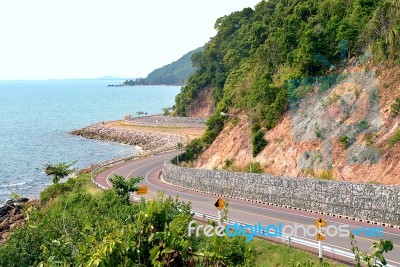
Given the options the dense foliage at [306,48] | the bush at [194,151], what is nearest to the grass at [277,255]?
the dense foliage at [306,48]

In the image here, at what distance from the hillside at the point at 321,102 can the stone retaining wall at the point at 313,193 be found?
2.56 m

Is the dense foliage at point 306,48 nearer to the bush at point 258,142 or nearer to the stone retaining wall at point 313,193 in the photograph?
the bush at point 258,142

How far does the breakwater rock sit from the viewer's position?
82.2 meters

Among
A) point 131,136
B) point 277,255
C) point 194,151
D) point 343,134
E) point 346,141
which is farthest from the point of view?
point 131,136

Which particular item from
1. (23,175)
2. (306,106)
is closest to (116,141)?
(23,175)

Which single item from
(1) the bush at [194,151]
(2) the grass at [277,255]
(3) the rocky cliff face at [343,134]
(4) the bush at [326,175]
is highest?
(3) the rocky cliff face at [343,134]

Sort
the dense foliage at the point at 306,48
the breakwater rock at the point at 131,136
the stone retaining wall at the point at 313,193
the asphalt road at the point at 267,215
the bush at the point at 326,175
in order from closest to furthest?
1. the asphalt road at the point at 267,215
2. the stone retaining wall at the point at 313,193
3. the bush at the point at 326,175
4. the dense foliage at the point at 306,48
5. the breakwater rock at the point at 131,136

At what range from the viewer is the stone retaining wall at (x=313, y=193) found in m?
25.6

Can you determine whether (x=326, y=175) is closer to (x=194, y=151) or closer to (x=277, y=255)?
(x=277, y=255)

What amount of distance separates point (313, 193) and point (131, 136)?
66542 mm

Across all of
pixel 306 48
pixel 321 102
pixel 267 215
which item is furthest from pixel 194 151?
pixel 267 215

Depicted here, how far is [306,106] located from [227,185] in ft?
29.9

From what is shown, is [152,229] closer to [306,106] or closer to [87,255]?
[87,255]

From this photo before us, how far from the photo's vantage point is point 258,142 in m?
41.3
